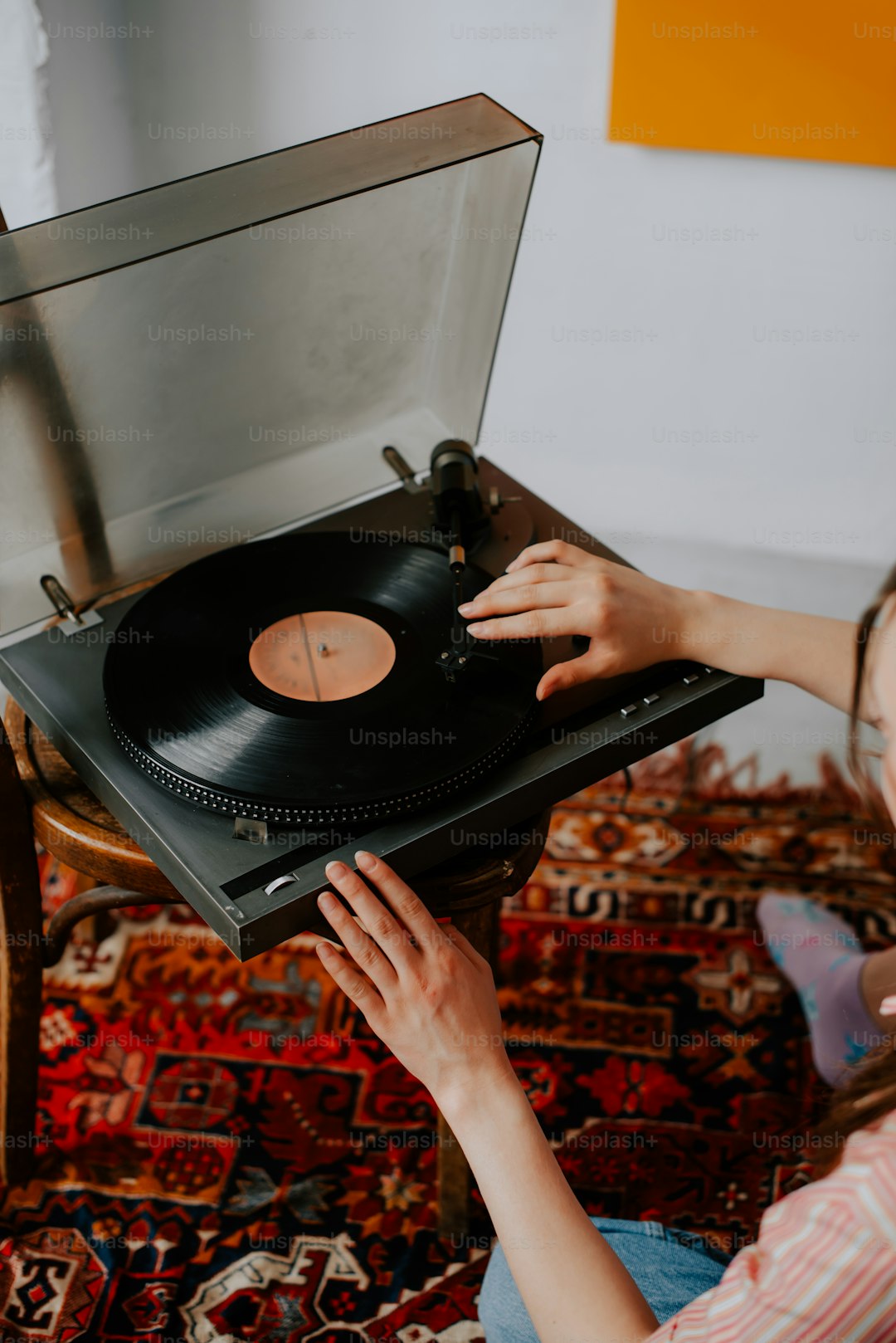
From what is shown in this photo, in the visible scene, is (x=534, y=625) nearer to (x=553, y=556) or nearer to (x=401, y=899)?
(x=553, y=556)

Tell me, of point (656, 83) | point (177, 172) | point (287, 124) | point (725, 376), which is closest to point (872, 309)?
point (725, 376)

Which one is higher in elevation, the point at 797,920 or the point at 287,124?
the point at 287,124

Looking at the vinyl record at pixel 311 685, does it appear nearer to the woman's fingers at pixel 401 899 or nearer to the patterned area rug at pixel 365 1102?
the woman's fingers at pixel 401 899

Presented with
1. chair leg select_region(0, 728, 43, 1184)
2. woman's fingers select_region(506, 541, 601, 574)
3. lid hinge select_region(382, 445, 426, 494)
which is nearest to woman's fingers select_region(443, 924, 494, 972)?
woman's fingers select_region(506, 541, 601, 574)

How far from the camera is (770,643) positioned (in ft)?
3.75

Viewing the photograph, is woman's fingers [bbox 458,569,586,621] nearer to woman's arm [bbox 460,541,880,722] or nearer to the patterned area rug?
woman's arm [bbox 460,541,880,722]

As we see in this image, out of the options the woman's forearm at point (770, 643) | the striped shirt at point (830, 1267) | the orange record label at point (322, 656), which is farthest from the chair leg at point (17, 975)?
the striped shirt at point (830, 1267)

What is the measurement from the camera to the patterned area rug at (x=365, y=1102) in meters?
1.33

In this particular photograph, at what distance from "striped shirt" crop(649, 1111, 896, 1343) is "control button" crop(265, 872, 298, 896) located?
0.41m

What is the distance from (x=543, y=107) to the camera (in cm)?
158

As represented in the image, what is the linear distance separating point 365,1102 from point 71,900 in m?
0.52

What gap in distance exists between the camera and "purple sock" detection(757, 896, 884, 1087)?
5.12 ft

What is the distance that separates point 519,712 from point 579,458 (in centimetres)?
96

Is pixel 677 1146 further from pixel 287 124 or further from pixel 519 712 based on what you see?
pixel 287 124
